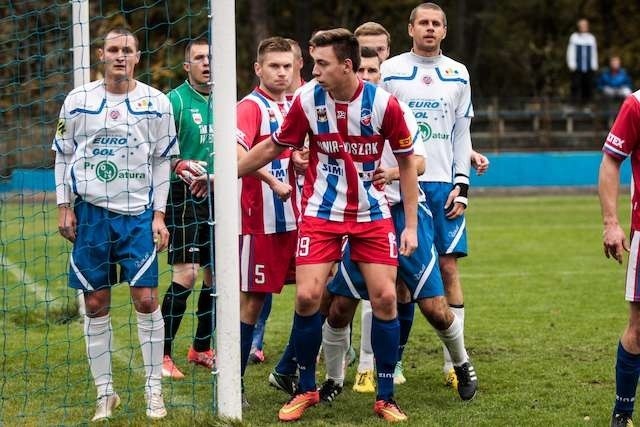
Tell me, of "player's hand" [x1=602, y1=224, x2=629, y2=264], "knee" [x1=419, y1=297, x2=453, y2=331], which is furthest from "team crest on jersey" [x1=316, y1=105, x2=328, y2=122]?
"player's hand" [x1=602, y1=224, x2=629, y2=264]

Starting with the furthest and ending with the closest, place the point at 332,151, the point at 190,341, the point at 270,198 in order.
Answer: the point at 190,341, the point at 270,198, the point at 332,151

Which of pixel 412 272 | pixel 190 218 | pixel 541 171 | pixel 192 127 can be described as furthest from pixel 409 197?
pixel 541 171

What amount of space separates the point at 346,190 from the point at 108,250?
4.47 feet

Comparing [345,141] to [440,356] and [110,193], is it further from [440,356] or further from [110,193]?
[440,356]

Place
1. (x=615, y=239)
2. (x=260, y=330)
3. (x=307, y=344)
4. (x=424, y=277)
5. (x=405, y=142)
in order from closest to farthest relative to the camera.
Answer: (x=615, y=239) → (x=405, y=142) → (x=307, y=344) → (x=424, y=277) → (x=260, y=330)

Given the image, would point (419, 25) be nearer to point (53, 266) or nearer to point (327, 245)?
point (327, 245)

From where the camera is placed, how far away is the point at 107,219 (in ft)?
21.0

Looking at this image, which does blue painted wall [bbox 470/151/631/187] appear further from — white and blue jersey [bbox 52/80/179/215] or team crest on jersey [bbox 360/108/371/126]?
white and blue jersey [bbox 52/80/179/215]

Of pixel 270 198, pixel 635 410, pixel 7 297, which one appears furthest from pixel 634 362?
pixel 7 297

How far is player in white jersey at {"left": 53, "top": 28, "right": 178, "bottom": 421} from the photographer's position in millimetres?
6387

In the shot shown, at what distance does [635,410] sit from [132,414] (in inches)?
112

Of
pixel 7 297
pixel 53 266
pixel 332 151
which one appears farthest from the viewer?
pixel 53 266

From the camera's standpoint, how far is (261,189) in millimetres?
7223

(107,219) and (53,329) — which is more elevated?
(107,219)
